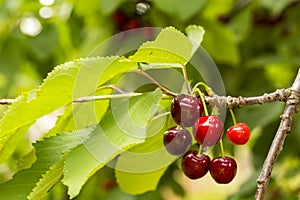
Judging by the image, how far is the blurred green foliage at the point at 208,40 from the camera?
195 centimetres

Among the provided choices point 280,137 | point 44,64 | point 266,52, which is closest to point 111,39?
point 44,64

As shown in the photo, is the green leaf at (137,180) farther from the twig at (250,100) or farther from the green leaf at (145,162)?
the twig at (250,100)

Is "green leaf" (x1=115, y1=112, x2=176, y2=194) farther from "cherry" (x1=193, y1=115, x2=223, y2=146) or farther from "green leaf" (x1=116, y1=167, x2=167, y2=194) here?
"cherry" (x1=193, y1=115, x2=223, y2=146)

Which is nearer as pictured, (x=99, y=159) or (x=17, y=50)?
(x=99, y=159)

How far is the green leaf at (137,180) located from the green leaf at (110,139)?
1.07 ft

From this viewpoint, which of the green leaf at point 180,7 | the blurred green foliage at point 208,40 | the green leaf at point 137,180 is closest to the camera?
the green leaf at point 137,180

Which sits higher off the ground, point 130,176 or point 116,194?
point 116,194

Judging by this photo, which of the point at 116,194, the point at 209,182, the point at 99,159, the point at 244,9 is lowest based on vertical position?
the point at 99,159

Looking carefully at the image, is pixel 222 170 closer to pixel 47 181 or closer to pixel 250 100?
pixel 250 100

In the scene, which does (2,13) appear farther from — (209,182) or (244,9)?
(209,182)

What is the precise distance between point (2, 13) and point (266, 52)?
1.05 metres

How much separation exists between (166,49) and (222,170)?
8.2 inches

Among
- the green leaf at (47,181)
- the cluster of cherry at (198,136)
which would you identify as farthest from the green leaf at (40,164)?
the cluster of cherry at (198,136)

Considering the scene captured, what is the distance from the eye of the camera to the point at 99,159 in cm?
84
